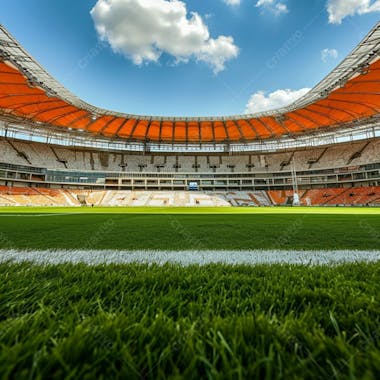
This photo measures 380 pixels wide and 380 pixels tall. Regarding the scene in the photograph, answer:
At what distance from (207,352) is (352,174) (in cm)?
4476

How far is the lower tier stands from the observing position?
30.6m

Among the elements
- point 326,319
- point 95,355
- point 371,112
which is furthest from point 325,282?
point 371,112

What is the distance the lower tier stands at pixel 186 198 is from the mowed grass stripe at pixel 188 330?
109 ft

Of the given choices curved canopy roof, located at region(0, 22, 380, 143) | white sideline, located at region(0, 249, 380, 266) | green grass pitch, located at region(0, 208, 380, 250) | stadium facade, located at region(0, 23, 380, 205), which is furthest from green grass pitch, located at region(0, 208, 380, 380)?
stadium facade, located at region(0, 23, 380, 205)

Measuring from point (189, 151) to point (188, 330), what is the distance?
155ft

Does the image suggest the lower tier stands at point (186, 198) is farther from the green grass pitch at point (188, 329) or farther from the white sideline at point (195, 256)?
the green grass pitch at point (188, 329)

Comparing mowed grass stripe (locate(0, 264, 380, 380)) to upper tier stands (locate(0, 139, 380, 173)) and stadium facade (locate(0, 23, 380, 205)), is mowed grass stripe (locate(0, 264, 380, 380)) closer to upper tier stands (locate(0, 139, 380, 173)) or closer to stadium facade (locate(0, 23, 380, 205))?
stadium facade (locate(0, 23, 380, 205))

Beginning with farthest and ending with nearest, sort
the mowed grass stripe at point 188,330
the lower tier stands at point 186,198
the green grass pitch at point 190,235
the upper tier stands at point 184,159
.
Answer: the upper tier stands at point 184,159 < the lower tier stands at point 186,198 < the green grass pitch at point 190,235 < the mowed grass stripe at point 188,330

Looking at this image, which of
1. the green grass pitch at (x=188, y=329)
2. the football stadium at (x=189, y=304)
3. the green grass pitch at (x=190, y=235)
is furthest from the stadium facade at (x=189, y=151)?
the green grass pitch at (x=188, y=329)

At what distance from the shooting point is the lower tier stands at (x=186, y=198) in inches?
1206

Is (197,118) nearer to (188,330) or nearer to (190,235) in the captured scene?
(190,235)

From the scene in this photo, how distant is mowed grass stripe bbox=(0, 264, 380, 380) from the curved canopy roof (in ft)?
64.0

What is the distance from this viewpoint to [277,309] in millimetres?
821

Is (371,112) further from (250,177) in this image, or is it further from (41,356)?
(41,356)
